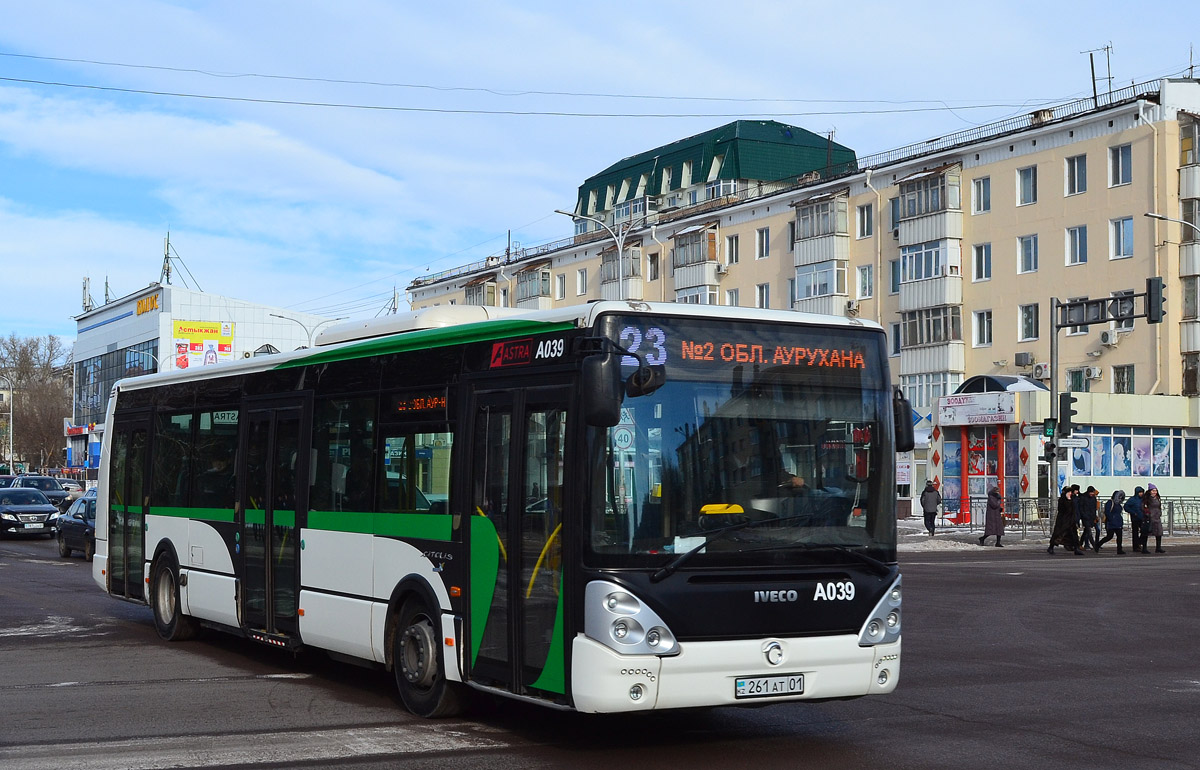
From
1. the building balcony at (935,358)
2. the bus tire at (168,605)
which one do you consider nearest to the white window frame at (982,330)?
the building balcony at (935,358)

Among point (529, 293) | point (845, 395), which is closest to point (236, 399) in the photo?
point (845, 395)

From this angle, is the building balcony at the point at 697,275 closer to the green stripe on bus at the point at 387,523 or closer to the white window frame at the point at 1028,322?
the white window frame at the point at 1028,322

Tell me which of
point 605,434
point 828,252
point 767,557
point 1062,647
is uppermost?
point 828,252

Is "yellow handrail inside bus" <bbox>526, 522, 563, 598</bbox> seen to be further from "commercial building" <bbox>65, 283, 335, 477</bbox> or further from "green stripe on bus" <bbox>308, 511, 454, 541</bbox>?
"commercial building" <bbox>65, 283, 335, 477</bbox>

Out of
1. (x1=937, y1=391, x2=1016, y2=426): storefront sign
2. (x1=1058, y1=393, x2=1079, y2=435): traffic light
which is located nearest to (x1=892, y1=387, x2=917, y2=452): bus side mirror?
(x1=1058, y1=393, x2=1079, y2=435): traffic light

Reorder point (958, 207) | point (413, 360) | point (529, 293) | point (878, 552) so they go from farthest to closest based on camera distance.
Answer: point (529, 293) → point (958, 207) → point (413, 360) → point (878, 552)

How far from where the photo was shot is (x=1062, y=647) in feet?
47.9

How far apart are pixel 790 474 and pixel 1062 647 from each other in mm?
7376

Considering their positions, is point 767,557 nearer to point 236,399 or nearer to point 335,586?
point 335,586

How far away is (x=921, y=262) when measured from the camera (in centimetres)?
5728

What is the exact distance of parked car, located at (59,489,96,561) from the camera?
30.0m

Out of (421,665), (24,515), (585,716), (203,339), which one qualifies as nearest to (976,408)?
(24,515)

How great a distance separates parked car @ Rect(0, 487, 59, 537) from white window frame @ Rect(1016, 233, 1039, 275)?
115ft

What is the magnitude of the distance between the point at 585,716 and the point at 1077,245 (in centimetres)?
4528
